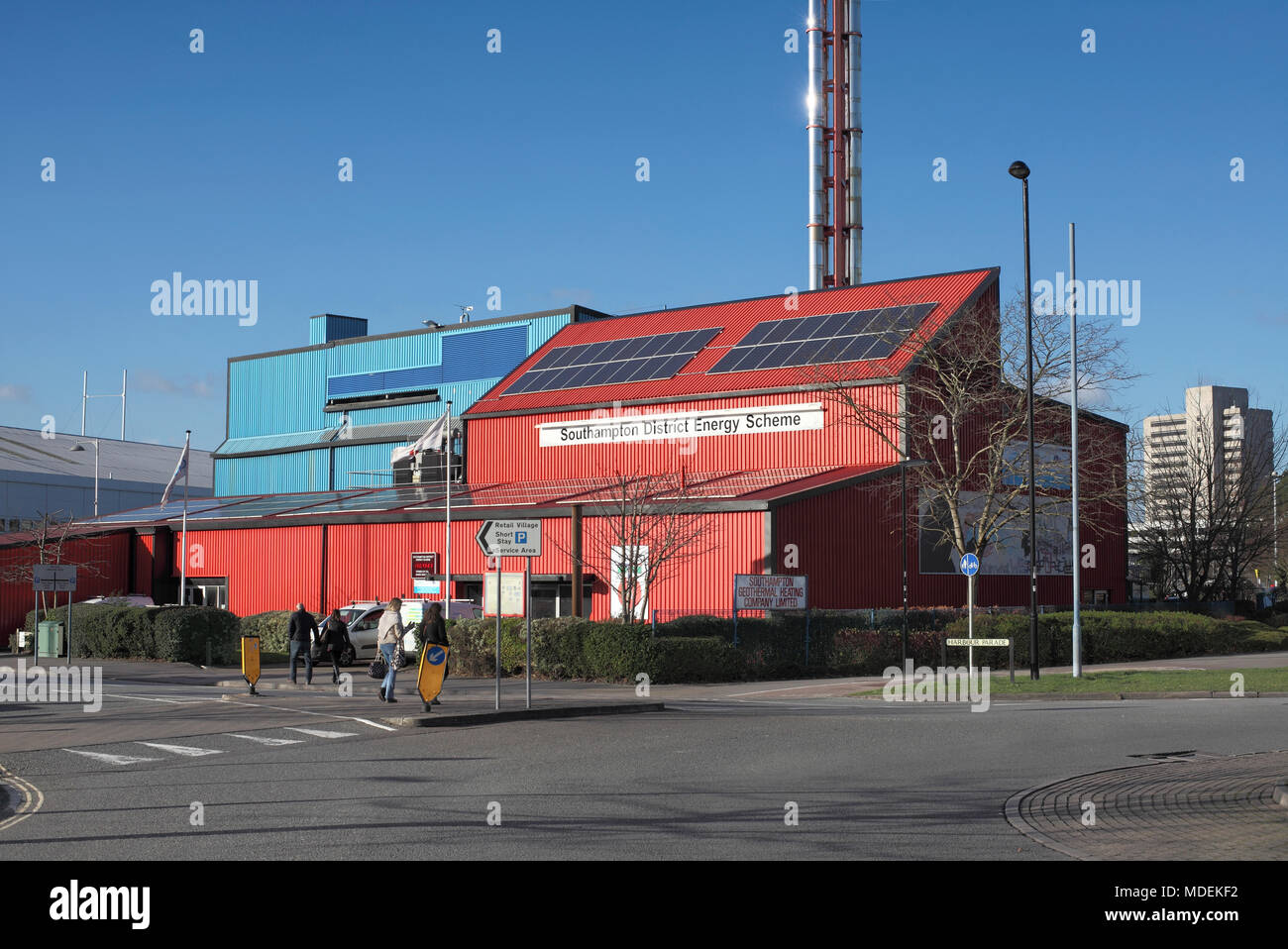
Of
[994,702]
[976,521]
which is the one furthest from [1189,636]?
[994,702]

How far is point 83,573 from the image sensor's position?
47.5 m

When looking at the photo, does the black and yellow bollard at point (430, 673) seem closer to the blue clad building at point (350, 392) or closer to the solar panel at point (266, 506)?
the solar panel at point (266, 506)

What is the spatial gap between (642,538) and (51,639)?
57.2ft

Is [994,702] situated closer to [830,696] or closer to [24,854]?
[830,696]

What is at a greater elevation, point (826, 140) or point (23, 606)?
point (826, 140)

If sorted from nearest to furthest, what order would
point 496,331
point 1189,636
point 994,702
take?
point 994,702 < point 1189,636 < point 496,331

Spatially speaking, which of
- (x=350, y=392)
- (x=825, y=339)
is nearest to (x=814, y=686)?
(x=825, y=339)

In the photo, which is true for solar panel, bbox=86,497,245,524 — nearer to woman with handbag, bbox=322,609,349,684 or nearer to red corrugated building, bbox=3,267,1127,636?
red corrugated building, bbox=3,267,1127,636

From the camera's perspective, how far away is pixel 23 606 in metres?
45.5

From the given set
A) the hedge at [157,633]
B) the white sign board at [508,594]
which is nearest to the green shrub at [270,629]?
the hedge at [157,633]

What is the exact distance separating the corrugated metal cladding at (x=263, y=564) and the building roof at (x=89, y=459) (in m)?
36.6

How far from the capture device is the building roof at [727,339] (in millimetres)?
41281

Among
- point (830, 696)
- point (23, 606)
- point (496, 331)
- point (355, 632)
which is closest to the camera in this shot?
point (830, 696)
